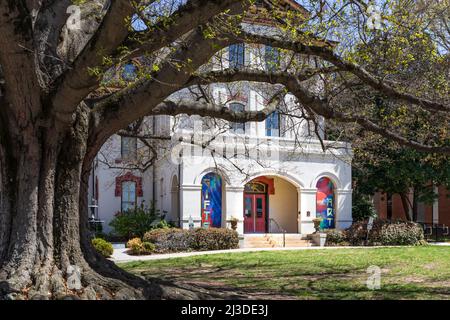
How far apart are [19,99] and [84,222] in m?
2.49

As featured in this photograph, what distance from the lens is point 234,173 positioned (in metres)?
26.8

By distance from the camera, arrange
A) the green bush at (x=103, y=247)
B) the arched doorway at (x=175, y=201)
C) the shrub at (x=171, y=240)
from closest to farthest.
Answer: the green bush at (x=103, y=247) < the shrub at (x=171, y=240) < the arched doorway at (x=175, y=201)

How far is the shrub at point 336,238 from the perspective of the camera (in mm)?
25984

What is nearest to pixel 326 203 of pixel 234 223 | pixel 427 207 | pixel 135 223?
pixel 234 223

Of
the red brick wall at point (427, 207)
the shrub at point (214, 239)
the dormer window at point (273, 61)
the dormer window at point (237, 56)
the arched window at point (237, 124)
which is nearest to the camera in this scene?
the dormer window at point (273, 61)

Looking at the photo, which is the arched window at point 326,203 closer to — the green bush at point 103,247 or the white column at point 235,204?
the white column at point 235,204

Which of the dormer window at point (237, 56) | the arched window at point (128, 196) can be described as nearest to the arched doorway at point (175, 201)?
the arched window at point (128, 196)

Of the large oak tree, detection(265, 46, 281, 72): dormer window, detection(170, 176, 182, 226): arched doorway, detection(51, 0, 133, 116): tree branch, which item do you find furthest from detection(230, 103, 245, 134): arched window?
detection(51, 0, 133, 116): tree branch

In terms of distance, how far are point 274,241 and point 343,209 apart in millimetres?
5104

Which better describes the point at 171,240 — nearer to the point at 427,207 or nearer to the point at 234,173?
the point at 234,173

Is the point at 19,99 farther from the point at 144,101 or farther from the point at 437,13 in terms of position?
the point at 437,13

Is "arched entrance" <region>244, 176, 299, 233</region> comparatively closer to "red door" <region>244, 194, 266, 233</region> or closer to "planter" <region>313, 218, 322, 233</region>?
"red door" <region>244, 194, 266, 233</region>

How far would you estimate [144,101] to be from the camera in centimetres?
829
